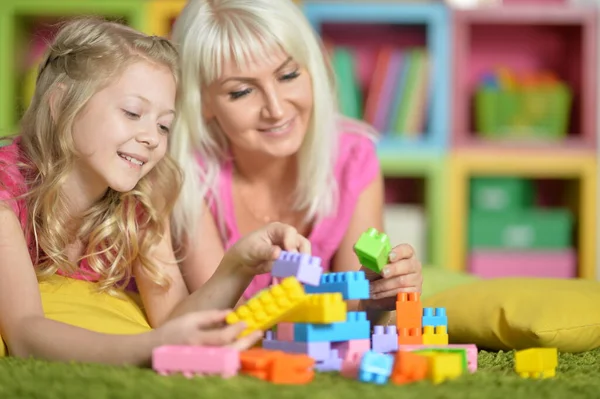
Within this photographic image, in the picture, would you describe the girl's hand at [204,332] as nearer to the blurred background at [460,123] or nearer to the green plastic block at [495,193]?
the blurred background at [460,123]

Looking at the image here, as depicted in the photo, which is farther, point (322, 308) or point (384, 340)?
point (384, 340)

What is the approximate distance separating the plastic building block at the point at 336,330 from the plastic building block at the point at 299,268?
0.06m

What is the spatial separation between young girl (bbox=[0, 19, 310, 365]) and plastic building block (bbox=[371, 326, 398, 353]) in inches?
6.2

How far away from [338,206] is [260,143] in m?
0.24

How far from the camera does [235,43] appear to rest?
5.44ft

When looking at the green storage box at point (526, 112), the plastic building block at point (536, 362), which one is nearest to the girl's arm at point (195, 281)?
the plastic building block at point (536, 362)

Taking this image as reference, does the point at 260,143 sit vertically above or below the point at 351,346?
above

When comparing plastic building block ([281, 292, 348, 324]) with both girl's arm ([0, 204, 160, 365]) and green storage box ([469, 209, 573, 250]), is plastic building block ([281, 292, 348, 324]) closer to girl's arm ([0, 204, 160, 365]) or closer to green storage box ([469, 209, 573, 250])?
girl's arm ([0, 204, 160, 365])

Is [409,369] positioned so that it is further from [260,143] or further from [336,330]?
[260,143]

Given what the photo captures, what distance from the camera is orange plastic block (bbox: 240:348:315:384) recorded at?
1.00 m

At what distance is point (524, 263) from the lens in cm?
301

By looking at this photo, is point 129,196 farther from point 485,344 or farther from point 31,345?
point 485,344

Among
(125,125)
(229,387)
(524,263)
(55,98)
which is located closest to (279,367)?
(229,387)

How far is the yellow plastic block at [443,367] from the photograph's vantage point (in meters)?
1.01
